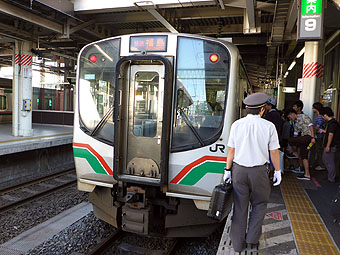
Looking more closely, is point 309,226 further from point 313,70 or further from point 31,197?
point 31,197

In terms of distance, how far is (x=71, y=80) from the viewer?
565 inches

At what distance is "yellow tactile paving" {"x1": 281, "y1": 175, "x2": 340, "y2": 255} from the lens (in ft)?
11.3

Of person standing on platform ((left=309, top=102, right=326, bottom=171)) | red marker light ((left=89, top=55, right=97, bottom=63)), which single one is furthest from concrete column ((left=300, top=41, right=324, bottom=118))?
red marker light ((left=89, top=55, right=97, bottom=63))

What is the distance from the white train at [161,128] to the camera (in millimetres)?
3848

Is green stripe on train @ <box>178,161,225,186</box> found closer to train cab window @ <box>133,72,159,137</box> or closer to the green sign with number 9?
train cab window @ <box>133,72,159,137</box>

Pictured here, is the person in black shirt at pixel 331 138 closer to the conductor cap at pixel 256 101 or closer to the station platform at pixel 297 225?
the station platform at pixel 297 225

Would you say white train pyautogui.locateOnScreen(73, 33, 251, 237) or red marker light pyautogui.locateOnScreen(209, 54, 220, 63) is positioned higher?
Answer: red marker light pyautogui.locateOnScreen(209, 54, 220, 63)

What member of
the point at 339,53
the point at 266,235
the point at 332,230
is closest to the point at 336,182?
the point at 332,230

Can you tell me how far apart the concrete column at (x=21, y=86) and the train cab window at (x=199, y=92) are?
30.1 feet

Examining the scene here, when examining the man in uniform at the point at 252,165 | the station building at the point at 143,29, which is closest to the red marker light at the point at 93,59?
the man in uniform at the point at 252,165

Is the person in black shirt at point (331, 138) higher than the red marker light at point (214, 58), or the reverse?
the red marker light at point (214, 58)

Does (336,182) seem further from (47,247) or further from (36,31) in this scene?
(36,31)

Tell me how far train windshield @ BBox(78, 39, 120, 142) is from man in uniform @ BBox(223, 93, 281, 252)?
187 cm

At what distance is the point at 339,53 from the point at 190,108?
1141cm
